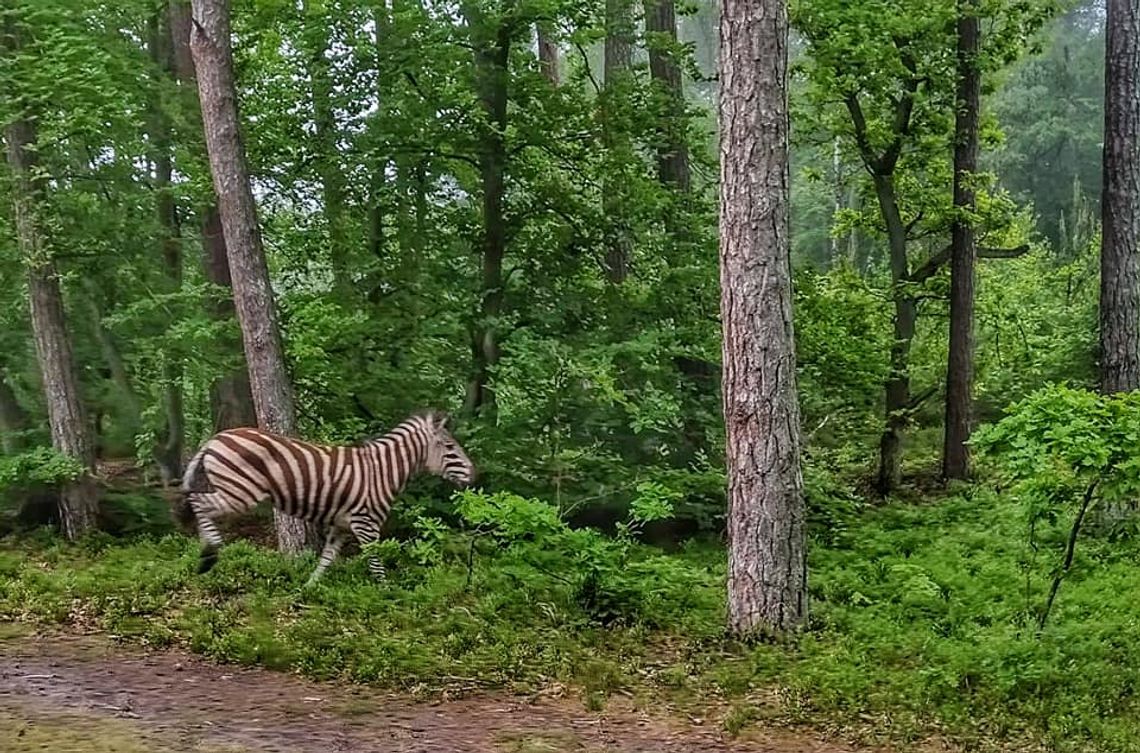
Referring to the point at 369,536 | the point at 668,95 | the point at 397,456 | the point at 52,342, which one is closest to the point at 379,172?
the point at 668,95

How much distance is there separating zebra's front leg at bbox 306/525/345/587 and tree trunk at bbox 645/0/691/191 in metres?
5.65

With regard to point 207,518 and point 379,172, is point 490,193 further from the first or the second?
point 207,518

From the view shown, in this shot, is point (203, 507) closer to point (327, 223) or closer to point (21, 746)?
point (21, 746)

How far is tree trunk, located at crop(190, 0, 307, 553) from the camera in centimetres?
888

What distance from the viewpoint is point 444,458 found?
9.35 meters

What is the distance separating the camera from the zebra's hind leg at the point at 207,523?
25.5 ft

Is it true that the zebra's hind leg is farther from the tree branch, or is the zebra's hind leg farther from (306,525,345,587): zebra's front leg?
the tree branch

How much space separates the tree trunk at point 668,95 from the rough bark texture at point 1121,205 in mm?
4456

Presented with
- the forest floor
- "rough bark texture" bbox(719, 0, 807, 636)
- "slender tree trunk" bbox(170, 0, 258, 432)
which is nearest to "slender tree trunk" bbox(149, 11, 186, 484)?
"slender tree trunk" bbox(170, 0, 258, 432)

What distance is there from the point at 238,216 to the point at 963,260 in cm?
885

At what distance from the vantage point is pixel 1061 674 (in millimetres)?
6297

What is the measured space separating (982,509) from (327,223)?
7905 mm

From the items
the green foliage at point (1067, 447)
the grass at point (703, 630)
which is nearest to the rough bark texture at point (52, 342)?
the grass at point (703, 630)

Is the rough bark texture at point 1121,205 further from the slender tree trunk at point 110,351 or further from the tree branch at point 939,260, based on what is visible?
the slender tree trunk at point 110,351
